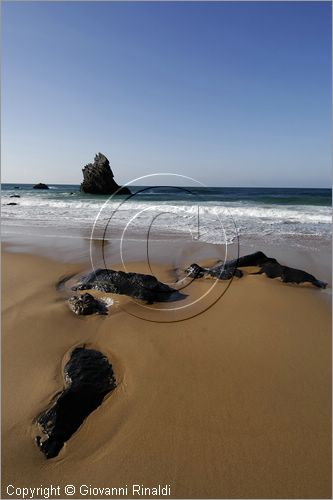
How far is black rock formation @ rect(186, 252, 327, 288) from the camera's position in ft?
18.1

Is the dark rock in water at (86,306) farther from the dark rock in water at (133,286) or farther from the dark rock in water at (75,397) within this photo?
the dark rock in water at (75,397)

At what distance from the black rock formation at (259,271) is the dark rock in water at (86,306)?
210cm

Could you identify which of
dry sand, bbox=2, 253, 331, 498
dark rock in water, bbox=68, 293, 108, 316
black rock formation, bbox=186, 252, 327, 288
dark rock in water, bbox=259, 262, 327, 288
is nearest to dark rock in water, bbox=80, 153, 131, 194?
black rock formation, bbox=186, 252, 327, 288

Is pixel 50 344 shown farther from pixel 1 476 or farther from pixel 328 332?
pixel 328 332

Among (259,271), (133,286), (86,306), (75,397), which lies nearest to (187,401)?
(75,397)

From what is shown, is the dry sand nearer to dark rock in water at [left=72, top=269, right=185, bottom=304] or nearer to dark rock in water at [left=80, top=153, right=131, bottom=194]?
dark rock in water at [left=72, top=269, right=185, bottom=304]

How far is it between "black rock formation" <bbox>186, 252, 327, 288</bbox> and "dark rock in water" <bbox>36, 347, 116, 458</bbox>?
9.98ft

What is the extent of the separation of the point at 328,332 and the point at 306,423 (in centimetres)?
171

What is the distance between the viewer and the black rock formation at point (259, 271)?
551cm

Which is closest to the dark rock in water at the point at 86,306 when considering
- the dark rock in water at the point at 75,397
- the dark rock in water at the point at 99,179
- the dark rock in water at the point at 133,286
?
the dark rock in water at the point at 133,286

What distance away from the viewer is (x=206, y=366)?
321 cm

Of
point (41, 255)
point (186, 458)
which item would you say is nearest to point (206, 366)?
point (186, 458)

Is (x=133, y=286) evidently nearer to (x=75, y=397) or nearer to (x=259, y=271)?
(x=75, y=397)

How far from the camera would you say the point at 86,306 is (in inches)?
167
